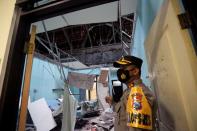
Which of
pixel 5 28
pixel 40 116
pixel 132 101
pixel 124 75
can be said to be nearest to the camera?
pixel 132 101

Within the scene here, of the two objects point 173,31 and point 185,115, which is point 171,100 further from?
point 173,31

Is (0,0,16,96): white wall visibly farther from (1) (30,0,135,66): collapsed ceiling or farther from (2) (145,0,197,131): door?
(1) (30,0,135,66): collapsed ceiling

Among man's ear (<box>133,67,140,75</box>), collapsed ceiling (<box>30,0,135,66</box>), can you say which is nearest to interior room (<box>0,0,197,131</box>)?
man's ear (<box>133,67,140,75</box>)

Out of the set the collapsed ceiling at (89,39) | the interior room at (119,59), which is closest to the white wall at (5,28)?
the interior room at (119,59)

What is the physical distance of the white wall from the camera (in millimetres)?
1098

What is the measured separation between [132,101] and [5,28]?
112cm

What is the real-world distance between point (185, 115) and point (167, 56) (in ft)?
0.98

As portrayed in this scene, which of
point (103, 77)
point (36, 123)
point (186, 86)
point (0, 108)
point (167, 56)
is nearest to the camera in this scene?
point (186, 86)

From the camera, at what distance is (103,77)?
3.02 metres

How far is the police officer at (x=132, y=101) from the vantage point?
78 centimetres

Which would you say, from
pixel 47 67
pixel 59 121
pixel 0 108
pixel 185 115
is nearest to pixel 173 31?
pixel 185 115

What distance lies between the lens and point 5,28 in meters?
1.22

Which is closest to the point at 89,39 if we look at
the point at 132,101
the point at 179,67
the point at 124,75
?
the point at 124,75

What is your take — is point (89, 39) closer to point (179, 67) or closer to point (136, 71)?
point (136, 71)
